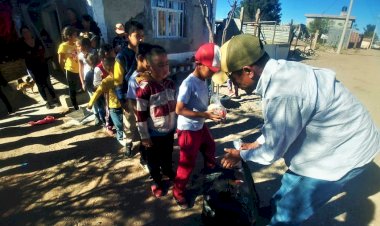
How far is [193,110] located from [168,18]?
290 inches

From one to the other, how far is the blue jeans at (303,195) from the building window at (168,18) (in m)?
7.90

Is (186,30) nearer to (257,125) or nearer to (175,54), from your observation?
(175,54)

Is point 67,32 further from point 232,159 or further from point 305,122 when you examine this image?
point 305,122

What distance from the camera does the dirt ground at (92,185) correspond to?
297 cm

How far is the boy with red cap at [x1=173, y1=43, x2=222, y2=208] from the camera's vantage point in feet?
8.42

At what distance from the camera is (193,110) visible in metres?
2.91

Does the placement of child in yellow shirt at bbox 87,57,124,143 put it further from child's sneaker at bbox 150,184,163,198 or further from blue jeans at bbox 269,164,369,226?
A: blue jeans at bbox 269,164,369,226

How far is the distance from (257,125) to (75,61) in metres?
4.44

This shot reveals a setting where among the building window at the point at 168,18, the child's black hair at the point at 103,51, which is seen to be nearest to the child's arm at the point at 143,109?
the child's black hair at the point at 103,51

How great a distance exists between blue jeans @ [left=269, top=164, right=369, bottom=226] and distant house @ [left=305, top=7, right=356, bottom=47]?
122 feet

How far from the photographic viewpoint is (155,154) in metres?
3.12

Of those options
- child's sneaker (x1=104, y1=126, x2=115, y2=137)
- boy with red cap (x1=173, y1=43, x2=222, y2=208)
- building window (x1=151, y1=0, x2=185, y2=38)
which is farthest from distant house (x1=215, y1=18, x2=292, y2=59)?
boy with red cap (x1=173, y1=43, x2=222, y2=208)

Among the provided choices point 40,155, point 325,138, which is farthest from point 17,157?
point 325,138

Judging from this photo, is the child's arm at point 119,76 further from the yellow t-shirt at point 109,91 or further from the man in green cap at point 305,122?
the man in green cap at point 305,122
